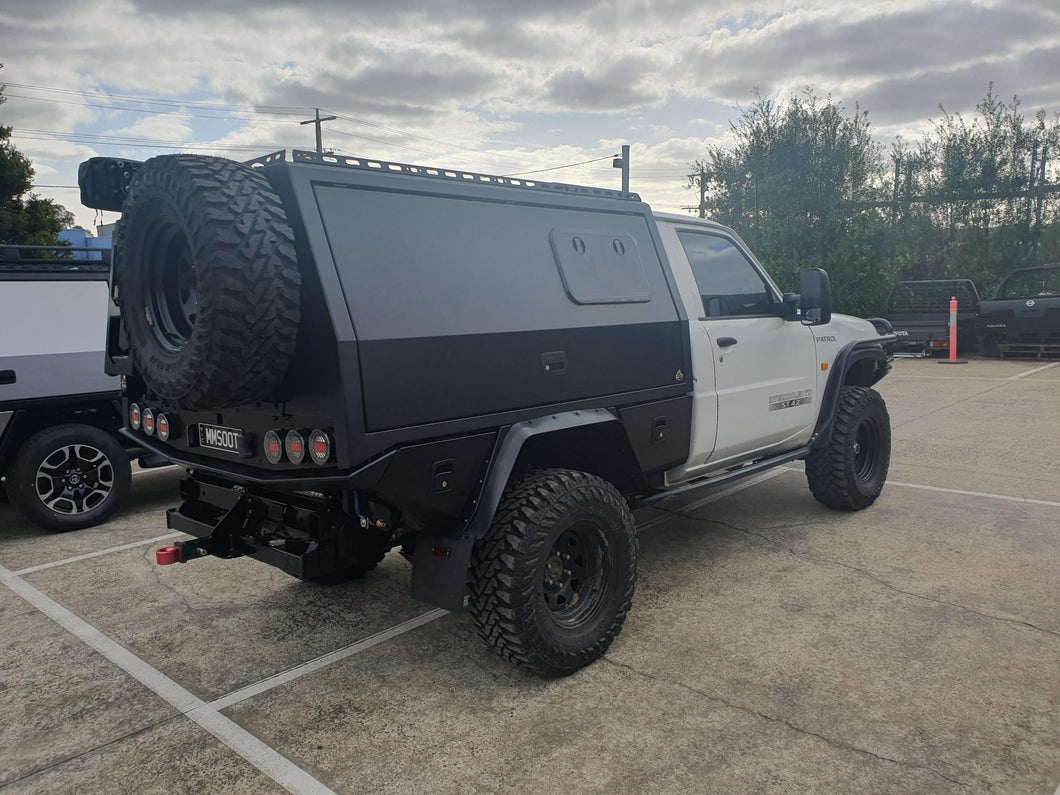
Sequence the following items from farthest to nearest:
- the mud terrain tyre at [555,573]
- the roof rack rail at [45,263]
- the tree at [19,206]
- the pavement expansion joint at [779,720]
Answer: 1. the tree at [19,206]
2. the roof rack rail at [45,263]
3. the mud terrain tyre at [555,573]
4. the pavement expansion joint at [779,720]

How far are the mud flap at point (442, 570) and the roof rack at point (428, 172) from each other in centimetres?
148

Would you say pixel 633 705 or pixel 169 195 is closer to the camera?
pixel 169 195

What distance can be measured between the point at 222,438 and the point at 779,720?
2.45 metres

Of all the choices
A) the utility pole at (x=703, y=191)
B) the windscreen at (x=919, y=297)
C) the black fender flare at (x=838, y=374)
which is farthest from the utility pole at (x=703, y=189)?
the black fender flare at (x=838, y=374)

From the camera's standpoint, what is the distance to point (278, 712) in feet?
10.2

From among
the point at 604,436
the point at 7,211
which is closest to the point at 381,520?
the point at 604,436

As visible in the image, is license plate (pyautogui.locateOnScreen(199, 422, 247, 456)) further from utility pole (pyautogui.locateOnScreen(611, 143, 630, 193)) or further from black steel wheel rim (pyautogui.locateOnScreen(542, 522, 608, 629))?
utility pole (pyautogui.locateOnScreen(611, 143, 630, 193))

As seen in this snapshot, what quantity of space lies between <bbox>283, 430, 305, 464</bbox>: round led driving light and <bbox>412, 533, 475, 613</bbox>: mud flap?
0.62 m

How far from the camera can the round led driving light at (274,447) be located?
2.98 meters

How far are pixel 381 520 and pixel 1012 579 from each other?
3419 mm

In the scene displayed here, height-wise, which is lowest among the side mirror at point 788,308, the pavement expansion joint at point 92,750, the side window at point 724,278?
the pavement expansion joint at point 92,750

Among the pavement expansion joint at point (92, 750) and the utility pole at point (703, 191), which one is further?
the utility pole at point (703, 191)

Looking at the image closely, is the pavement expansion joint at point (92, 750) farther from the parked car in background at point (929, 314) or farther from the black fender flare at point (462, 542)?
the parked car in background at point (929, 314)

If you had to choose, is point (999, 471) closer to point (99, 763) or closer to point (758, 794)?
point (758, 794)
